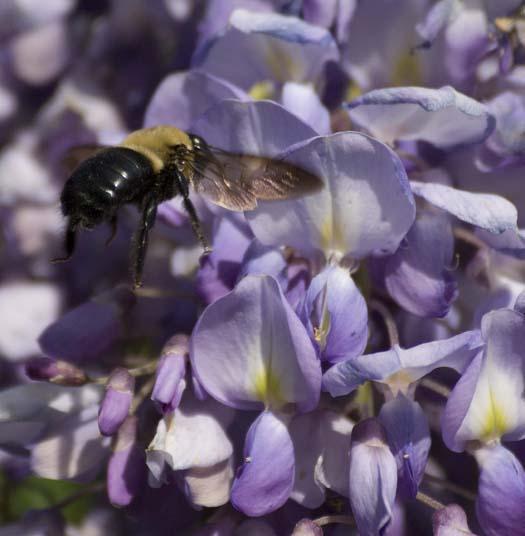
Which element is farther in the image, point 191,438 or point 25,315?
point 25,315

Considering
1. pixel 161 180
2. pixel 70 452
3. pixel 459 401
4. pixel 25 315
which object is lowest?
pixel 25 315

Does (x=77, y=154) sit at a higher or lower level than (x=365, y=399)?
higher

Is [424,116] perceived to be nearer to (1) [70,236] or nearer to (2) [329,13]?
(2) [329,13]

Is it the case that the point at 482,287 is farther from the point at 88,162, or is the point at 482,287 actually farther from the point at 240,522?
the point at 88,162

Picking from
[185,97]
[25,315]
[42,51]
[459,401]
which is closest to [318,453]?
[459,401]

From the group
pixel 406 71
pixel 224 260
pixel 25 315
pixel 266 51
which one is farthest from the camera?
pixel 25 315

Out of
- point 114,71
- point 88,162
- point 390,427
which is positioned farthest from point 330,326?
point 114,71

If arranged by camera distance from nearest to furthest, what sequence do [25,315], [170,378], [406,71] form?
[170,378] → [406,71] → [25,315]

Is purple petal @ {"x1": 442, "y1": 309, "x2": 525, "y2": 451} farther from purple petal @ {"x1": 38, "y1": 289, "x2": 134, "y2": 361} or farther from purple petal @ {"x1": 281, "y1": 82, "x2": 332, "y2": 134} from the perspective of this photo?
purple petal @ {"x1": 38, "y1": 289, "x2": 134, "y2": 361}
